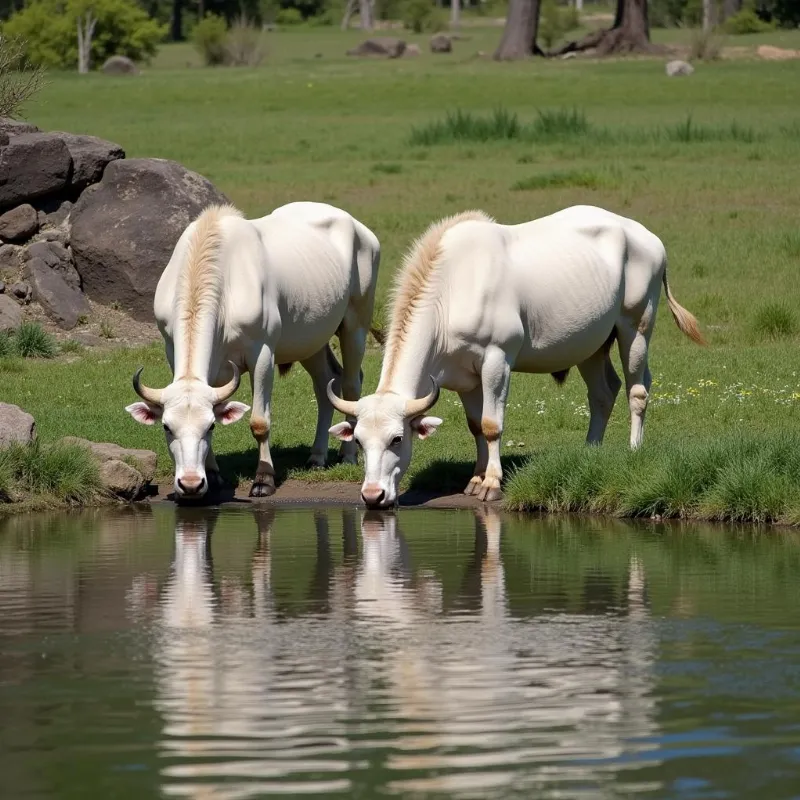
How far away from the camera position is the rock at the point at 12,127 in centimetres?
2286

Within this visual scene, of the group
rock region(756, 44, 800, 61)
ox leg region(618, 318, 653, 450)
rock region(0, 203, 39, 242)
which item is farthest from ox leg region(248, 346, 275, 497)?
rock region(756, 44, 800, 61)

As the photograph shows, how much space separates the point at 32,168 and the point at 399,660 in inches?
586

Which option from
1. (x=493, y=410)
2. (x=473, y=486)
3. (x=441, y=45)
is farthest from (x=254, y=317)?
(x=441, y=45)

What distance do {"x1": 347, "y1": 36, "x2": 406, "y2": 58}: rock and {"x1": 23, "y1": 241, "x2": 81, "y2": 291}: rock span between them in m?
54.2

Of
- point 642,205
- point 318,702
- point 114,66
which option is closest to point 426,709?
point 318,702

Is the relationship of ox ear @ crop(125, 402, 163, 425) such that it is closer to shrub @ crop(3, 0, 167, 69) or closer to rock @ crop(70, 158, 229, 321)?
rock @ crop(70, 158, 229, 321)

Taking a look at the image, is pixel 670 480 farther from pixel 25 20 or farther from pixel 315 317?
pixel 25 20

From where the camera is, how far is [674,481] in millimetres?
12820

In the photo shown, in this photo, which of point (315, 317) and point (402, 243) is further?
point (402, 243)

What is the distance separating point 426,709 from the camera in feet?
24.9

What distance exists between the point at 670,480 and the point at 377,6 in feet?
336

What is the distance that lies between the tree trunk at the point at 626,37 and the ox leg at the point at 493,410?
2119 inches

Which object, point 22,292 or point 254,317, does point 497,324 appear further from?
point 22,292

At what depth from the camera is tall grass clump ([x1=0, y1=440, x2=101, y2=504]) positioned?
44.3 feet
